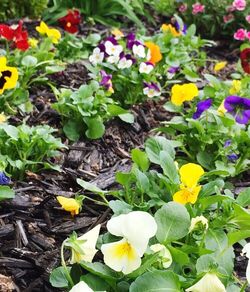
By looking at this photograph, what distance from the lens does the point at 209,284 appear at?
2066 millimetres

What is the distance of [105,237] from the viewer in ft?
7.91

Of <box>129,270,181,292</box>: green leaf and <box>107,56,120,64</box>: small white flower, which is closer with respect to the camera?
<box>129,270,181,292</box>: green leaf

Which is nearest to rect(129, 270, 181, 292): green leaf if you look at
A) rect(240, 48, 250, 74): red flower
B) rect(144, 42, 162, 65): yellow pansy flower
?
rect(144, 42, 162, 65): yellow pansy flower

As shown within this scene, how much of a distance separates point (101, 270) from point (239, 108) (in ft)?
5.16

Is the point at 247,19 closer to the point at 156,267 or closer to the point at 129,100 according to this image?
the point at 129,100

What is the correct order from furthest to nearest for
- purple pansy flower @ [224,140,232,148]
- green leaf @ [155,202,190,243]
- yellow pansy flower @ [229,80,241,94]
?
1. yellow pansy flower @ [229,80,241,94]
2. purple pansy flower @ [224,140,232,148]
3. green leaf @ [155,202,190,243]

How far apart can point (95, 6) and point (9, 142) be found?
324cm

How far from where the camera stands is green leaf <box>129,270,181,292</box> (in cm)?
211

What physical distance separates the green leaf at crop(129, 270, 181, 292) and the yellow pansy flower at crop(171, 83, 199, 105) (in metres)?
1.70

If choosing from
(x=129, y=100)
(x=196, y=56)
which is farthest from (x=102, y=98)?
(x=196, y=56)

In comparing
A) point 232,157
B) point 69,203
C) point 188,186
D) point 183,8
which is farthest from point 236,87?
point 183,8

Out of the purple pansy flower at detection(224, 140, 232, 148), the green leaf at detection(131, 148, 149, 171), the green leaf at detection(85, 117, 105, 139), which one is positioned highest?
the green leaf at detection(131, 148, 149, 171)

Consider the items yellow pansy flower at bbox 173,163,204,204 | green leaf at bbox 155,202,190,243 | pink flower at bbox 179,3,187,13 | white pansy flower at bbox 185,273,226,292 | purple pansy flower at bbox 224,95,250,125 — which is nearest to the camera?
white pansy flower at bbox 185,273,226,292

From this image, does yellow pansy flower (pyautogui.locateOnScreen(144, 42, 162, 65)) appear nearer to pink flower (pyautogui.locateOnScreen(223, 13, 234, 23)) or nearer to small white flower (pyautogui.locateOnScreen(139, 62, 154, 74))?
small white flower (pyautogui.locateOnScreen(139, 62, 154, 74))
